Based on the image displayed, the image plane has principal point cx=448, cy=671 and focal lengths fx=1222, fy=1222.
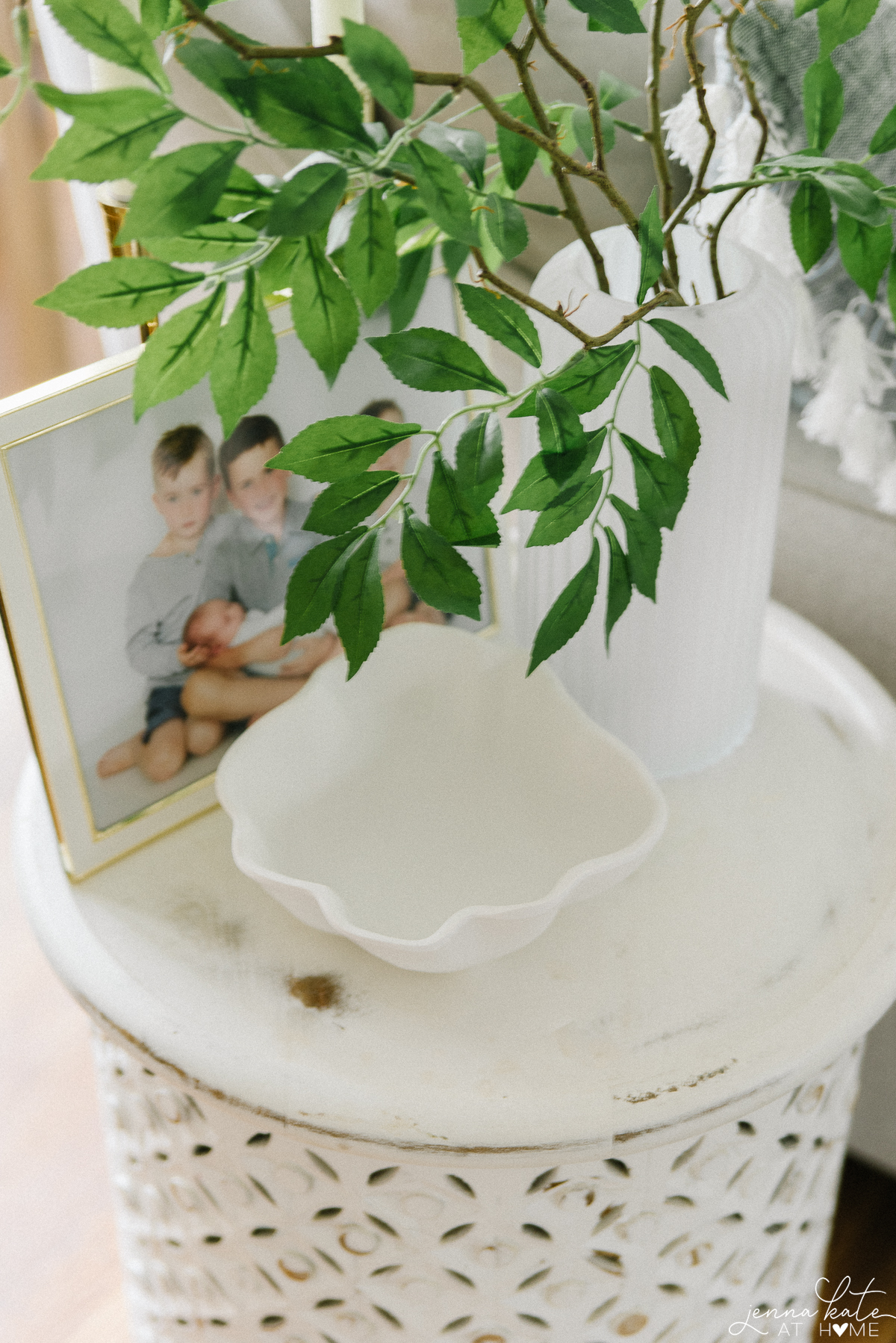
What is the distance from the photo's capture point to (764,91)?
72cm

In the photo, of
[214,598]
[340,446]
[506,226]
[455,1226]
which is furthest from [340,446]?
[455,1226]

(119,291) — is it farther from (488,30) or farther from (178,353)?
(488,30)

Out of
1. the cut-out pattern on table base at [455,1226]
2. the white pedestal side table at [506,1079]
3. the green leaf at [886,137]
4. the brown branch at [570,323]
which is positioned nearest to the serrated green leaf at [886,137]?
the green leaf at [886,137]

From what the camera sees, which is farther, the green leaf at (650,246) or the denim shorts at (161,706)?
the denim shorts at (161,706)

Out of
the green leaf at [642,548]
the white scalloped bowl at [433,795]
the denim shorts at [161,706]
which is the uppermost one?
the green leaf at [642,548]

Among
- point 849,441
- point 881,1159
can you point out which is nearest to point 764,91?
point 849,441

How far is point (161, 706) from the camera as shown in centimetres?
64

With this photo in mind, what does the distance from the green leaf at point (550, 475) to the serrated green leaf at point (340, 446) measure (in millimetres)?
45

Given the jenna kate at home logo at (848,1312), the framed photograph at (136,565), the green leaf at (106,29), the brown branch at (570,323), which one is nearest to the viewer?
the green leaf at (106,29)

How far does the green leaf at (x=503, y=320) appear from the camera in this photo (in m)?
0.44

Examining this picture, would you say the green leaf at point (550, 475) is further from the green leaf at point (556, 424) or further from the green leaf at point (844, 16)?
the green leaf at point (844, 16)

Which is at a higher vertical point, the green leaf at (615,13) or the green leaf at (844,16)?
the green leaf at (615,13)

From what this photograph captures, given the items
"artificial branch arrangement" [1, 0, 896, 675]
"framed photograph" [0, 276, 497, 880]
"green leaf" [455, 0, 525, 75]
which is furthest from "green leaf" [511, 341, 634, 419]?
"framed photograph" [0, 276, 497, 880]

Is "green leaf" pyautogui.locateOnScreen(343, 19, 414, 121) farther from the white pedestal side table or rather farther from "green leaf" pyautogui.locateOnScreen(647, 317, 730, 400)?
the white pedestal side table
